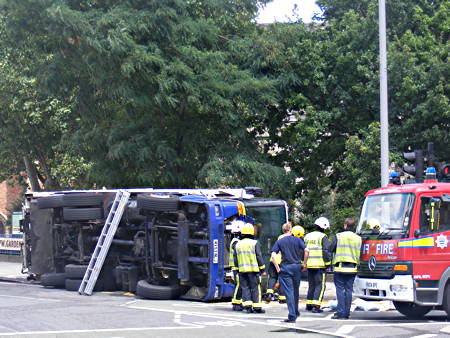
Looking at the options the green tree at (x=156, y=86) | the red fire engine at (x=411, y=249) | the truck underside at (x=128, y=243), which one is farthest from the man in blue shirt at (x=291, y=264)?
the green tree at (x=156, y=86)

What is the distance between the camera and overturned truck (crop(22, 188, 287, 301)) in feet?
57.8

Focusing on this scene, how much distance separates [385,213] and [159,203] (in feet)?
16.8

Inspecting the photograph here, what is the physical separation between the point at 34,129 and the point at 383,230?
2245cm

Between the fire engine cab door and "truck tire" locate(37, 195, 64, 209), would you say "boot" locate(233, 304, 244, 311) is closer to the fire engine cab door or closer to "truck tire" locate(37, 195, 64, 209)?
the fire engine cab door

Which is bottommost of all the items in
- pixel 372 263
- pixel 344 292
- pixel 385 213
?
pixel 344 292

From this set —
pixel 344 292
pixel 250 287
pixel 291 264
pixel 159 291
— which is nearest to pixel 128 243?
pixel 159 291

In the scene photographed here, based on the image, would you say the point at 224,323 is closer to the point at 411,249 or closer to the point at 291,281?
the point at 291,281

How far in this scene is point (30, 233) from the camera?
22.2 metres

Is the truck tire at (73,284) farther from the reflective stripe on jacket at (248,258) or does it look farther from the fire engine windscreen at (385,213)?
the fire engine windscreen at (385,213)

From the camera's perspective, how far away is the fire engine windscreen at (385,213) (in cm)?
1488

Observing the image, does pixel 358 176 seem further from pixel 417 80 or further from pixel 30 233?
pixel 30 233

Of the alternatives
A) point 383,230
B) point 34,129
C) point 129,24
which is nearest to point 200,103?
point 129,24

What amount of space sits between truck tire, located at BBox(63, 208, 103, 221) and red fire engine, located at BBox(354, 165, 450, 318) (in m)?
7.30

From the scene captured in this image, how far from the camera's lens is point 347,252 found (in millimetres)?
14969
